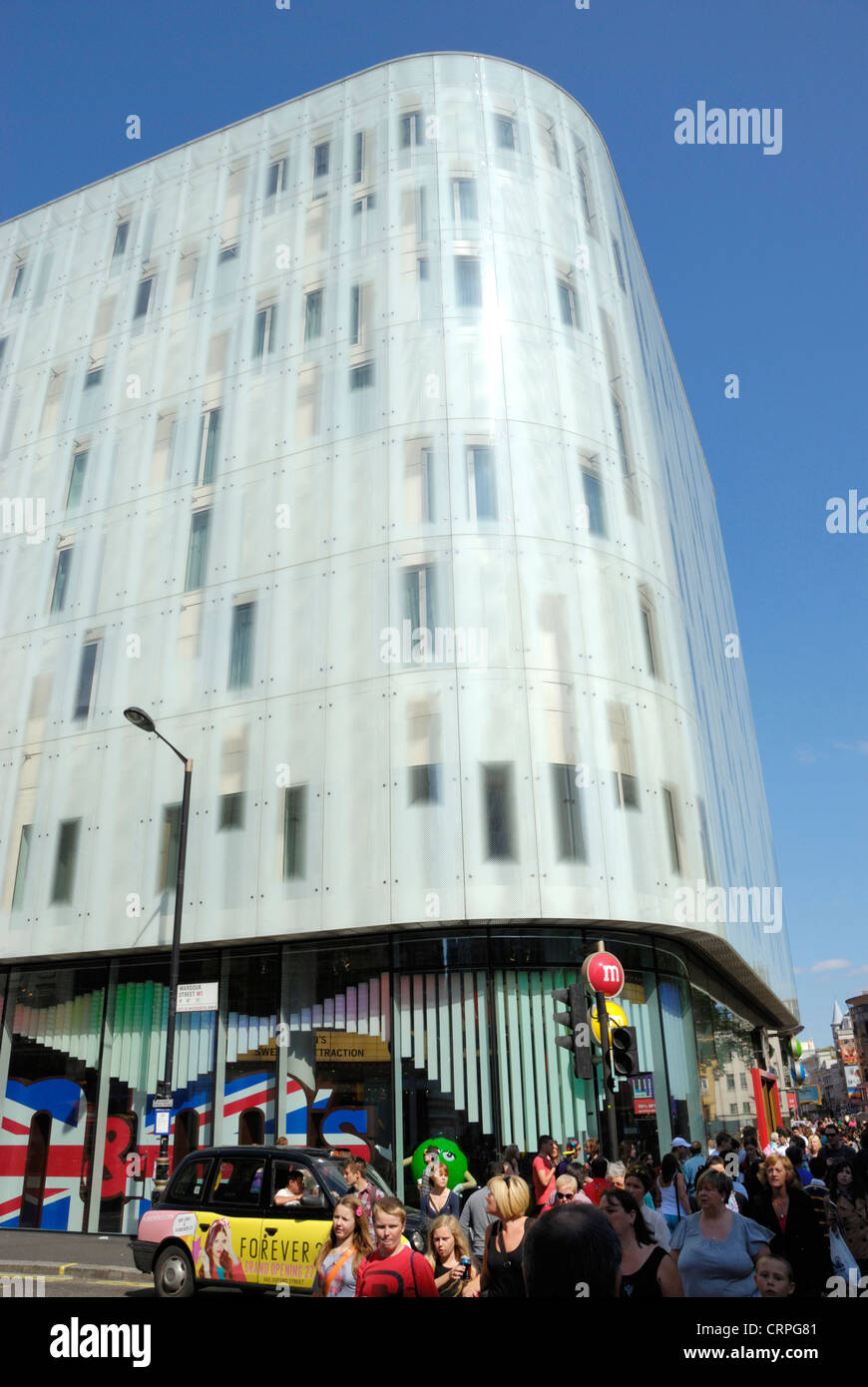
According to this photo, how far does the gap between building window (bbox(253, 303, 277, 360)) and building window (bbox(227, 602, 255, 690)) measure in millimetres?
7586

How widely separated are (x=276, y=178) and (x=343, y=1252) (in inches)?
1161

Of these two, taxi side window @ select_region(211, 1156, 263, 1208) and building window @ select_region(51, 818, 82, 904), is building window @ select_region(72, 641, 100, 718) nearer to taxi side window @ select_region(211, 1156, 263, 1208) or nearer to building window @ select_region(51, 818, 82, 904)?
building window @ select_region(51, 818, 82, 904)

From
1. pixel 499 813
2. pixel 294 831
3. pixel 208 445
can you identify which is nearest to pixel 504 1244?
pixel 499 813

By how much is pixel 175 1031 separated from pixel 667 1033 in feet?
33.9

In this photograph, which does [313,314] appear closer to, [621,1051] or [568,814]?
[568,814]

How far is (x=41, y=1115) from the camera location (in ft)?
71.3

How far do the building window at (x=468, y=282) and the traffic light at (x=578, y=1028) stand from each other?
17301mm

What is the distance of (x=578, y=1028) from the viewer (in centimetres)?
1300

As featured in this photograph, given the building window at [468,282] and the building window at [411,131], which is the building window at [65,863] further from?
the building window at [411,131]

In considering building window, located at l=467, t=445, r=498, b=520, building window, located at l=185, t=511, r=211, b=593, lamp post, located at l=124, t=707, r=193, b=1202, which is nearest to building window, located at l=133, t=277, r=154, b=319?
building window, located at l=185, t=511, r=211, b=593

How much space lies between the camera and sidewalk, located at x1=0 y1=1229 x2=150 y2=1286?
1492 centimetres

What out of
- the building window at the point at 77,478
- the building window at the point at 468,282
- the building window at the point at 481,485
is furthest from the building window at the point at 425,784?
the building window at the point at 77,478

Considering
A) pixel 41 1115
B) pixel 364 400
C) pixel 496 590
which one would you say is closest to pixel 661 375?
pixel 364 400
